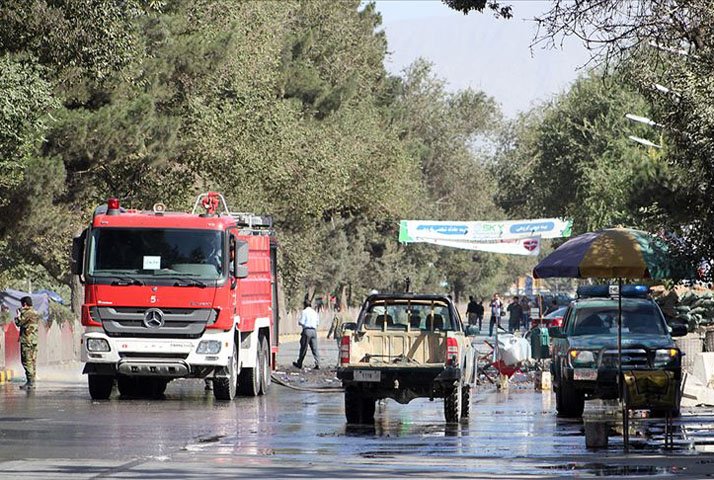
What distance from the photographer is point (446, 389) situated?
72.7ft

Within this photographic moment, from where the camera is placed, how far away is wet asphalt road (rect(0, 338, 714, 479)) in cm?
1538

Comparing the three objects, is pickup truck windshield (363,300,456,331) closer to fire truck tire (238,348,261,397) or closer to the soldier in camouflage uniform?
fire truck tire (238,348,261,397)

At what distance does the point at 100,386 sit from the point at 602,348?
29.8ft

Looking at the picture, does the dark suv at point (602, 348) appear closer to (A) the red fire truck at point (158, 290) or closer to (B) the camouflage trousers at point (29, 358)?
(A) the red fire truck at point (158, 290)

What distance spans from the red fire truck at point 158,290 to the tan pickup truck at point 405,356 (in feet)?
12.3

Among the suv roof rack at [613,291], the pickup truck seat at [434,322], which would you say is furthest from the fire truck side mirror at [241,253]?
the suv roof rack at [613,291]

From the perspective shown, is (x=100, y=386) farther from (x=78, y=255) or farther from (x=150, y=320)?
(x=78, y=255)

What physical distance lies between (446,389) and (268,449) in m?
4.77

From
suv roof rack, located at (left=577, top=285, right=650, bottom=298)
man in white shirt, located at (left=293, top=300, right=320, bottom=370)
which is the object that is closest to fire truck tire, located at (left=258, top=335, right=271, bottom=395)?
suv roof rack, located at (left=577, top=285, right=650, bottom=298)

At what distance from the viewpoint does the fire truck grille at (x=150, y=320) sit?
26250 millimetres

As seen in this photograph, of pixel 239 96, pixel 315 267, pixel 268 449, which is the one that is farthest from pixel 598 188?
pixel 268 449

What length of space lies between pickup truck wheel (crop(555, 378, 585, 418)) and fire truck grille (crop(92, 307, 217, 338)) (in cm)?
596

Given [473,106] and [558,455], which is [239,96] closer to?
[558,455]

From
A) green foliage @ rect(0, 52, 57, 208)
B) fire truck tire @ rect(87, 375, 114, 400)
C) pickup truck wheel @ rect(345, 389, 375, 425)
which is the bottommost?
pickup truck wheel @ rect(345, 389, 375, 425)
